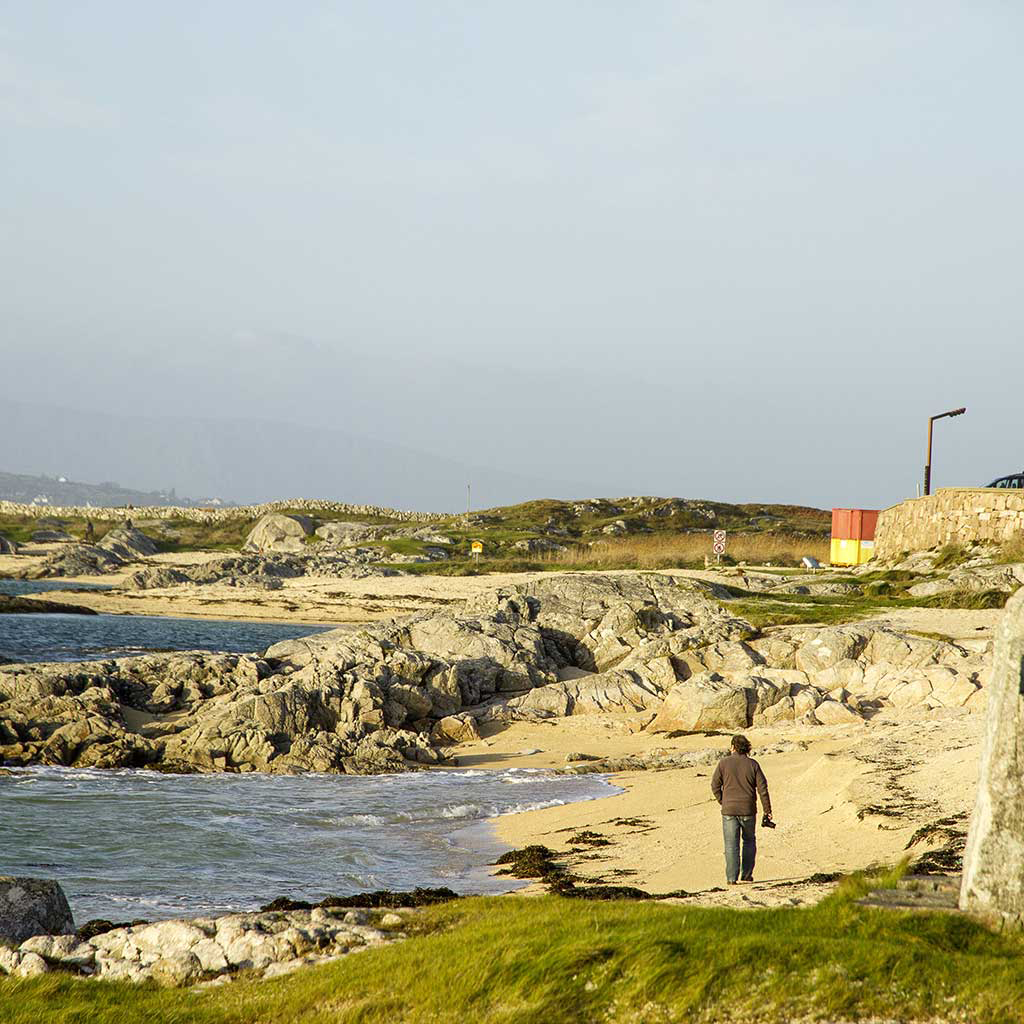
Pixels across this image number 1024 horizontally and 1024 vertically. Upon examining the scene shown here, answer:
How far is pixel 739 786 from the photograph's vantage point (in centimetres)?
1412

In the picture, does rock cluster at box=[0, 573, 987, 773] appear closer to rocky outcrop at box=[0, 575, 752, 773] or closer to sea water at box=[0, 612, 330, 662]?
rocky outcrop at box=[0, 575, 752, 773]

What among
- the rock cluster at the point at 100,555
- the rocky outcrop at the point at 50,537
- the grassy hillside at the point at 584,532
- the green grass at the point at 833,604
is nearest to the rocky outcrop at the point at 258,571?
the grassy hillside at the point at 584,532

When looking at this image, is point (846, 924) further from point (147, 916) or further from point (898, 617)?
point (898, 617)

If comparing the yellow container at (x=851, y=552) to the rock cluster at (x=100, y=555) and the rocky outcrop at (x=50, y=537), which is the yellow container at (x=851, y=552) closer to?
the rock cluster at (x=100, y=555)

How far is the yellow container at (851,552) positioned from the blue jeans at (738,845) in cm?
5210

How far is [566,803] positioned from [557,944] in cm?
1326

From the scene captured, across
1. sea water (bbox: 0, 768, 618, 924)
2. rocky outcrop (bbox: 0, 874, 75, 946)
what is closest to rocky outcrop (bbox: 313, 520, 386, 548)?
sea water (bbox: 0, 768, 618, 924)

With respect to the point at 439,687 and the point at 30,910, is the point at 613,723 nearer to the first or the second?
the point at 439,687

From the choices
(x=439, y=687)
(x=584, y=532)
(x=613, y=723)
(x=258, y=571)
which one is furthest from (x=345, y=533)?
(x=613, y=723)

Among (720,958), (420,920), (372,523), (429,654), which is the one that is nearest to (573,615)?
(429,654)

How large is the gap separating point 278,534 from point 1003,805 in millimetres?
95691

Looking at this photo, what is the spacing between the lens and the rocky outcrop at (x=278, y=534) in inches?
3904

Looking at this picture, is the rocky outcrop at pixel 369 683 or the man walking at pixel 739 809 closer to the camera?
the man walking at pixel 739 809

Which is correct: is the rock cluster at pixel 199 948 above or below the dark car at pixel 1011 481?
below
